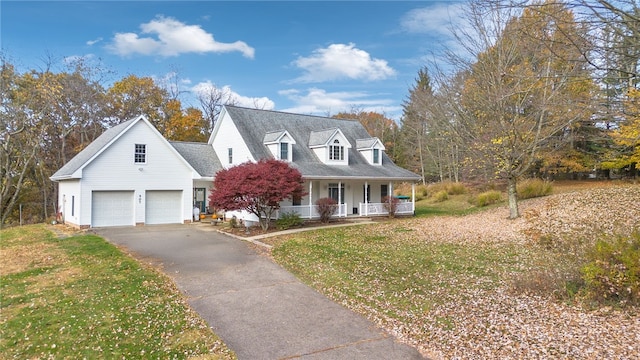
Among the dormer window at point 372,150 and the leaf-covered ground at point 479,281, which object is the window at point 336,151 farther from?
the leaf-covered ground at point 479,281

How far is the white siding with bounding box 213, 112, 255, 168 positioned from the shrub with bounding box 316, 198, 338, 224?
4.43 meters

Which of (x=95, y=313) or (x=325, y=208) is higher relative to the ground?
(x=325, y=208)

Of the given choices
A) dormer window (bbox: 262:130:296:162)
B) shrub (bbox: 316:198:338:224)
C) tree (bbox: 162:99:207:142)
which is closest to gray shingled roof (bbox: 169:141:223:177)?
dormer window (bbox: 262:130:296:162)

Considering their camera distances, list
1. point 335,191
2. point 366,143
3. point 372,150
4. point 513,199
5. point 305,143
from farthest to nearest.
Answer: point 366,143, point 372,150, point 305,143, point 335,191, point 513,199

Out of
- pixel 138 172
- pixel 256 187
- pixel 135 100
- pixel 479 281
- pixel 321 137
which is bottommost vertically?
pixel 479 281

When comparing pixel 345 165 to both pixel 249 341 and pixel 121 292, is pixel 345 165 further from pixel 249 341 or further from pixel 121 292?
pixel 249 341

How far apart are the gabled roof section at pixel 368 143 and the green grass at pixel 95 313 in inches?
690

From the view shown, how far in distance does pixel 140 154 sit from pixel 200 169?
3.48 metres

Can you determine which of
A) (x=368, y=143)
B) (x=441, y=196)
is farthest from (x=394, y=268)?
(x=441, y=196)

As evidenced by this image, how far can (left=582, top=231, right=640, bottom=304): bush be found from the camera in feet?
20.5

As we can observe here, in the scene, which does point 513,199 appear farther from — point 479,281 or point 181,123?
point 181,123

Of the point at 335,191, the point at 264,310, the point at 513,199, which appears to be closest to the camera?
the point at 264,310

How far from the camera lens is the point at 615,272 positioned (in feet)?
21.2

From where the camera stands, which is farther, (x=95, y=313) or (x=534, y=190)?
(x=534, y=190)
